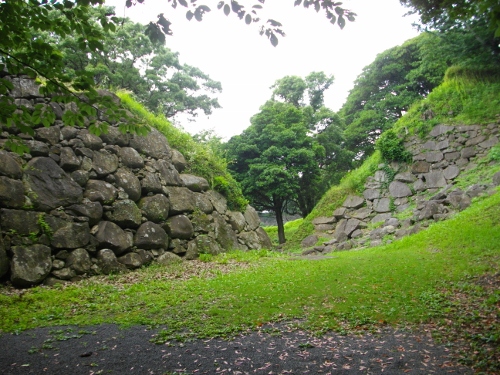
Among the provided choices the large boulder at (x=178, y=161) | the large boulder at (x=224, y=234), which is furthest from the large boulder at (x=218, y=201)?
the large boulder at (x=178, y=161)

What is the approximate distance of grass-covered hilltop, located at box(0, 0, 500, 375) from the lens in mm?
3691

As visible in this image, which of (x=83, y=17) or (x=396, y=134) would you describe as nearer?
(x=83, y=17)

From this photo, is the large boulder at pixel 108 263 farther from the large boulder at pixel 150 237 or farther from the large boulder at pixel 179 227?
the large boulder at pixel 179 227

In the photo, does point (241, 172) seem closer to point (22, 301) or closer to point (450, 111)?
point (450, 111)

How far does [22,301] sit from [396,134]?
689 inches

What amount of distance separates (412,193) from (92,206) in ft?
45.4

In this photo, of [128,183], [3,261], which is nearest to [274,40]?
[3,261]

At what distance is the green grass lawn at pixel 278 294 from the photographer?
4938mm

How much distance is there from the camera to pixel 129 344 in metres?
4.08

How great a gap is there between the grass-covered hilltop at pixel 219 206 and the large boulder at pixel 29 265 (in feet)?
0.10

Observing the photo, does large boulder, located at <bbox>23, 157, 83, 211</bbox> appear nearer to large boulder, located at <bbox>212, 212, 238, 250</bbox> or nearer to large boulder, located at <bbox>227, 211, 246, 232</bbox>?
large boulder, located at <bbox>212, 212, 238, 250</bbox>

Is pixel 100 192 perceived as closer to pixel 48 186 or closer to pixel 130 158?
pixel 48 186

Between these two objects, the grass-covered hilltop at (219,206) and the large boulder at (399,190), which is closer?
the grass-covered hilltop at (219,206)

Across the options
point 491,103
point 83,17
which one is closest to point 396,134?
point 491,103
